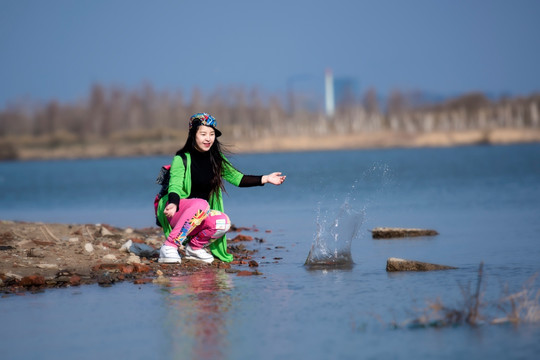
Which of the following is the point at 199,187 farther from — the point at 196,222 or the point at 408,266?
the point at 408,266

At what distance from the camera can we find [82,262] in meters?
10.2

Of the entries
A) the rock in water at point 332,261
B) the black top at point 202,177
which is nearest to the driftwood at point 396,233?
the rock in water at point 332,261

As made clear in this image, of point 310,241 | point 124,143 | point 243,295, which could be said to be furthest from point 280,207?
point 124,143

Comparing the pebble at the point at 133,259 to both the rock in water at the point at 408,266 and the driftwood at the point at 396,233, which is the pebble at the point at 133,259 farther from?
the driftwood at the point at 396,233

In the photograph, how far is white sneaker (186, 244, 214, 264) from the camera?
33.9ft

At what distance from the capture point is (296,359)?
6012mm

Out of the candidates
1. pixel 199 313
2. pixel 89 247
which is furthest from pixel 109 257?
pixel 199 313

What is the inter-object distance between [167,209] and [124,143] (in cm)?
10847

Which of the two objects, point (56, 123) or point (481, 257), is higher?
point (56, 123)

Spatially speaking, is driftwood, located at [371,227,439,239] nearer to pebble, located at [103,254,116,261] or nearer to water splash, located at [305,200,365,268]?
water splash, located at [305,200,365,268]

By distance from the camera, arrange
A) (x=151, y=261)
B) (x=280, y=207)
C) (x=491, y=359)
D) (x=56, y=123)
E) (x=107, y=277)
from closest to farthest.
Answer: (x=491, y=359) → (x=107, y=277) → (x=151, y=261) → (x=280, y=207) → (x=56, y=123)

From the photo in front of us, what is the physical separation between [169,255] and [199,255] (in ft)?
1.25

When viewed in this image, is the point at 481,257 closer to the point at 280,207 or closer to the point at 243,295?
the point at 243,295

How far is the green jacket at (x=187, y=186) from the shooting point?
970 cm
